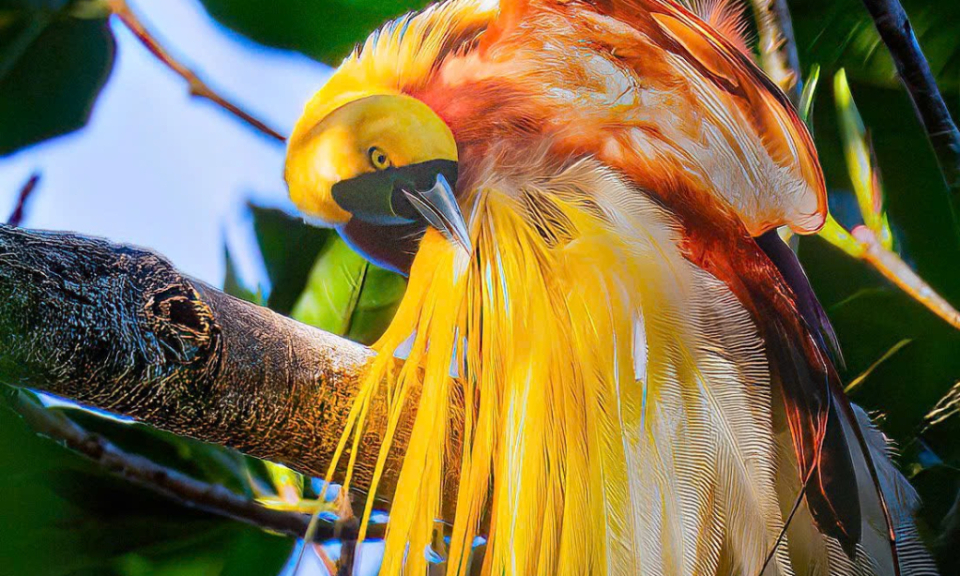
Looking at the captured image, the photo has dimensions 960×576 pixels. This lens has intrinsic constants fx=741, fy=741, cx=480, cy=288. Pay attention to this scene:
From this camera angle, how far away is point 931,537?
82 centimetres

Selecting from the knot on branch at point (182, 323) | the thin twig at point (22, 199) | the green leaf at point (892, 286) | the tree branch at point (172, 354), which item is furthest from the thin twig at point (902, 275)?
the thin twig at point (22, 199)

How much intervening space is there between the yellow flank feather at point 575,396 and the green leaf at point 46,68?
1.02ft

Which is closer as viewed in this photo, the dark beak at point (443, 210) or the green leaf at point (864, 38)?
the dark beak at point (443, 210)

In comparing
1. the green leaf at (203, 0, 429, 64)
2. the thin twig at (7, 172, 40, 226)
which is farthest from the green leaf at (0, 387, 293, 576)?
the green leaf at (203, 0, 429, 64)

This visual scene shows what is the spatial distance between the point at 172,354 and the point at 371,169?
0.24 metres

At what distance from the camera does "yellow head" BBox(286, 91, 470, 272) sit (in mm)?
655

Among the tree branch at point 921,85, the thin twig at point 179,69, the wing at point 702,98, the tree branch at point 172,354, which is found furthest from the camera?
the tree branch at point 921,85

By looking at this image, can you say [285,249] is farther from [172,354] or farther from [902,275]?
[902,275]

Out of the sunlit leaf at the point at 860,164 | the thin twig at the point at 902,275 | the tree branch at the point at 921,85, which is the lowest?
the thin twig at the point at 902,275

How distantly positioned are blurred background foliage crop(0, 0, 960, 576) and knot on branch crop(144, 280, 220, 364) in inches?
2.8

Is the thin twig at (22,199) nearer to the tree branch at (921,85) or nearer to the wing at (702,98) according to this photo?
the wing at (702,98)

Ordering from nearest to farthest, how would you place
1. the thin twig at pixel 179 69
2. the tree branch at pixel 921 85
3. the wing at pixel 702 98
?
the thin twig at pixel 179 69
the wing at pixel 702 98
the tree branch at pixel 921 85

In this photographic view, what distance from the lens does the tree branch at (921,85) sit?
0.88 meters

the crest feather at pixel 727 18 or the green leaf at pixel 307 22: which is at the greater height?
the crest feather at pixel 727 18
